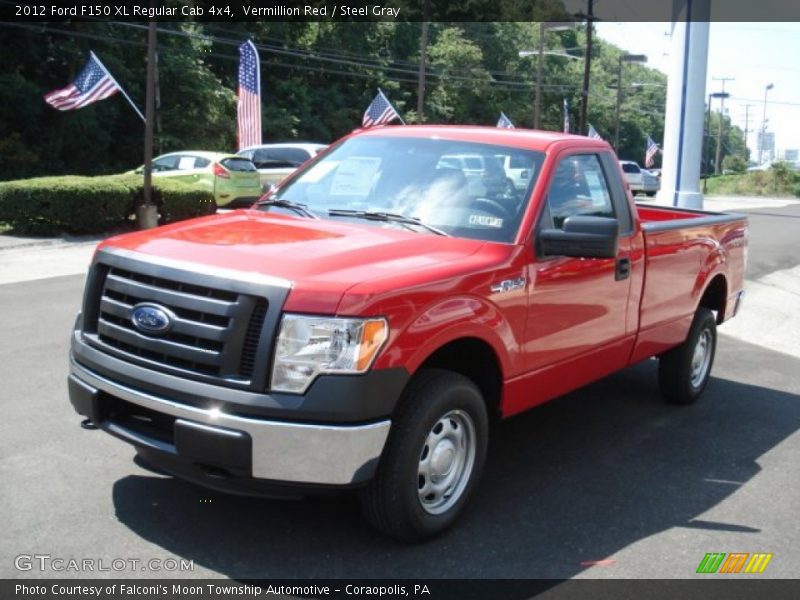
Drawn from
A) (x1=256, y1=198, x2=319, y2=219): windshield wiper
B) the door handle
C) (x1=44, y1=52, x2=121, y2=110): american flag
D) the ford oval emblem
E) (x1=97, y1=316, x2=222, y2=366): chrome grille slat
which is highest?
(x1=44, y1=52, x2=121, y2=110): american flag

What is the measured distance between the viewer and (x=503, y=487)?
185 inches

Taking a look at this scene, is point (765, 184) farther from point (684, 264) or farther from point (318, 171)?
point (318, 171)

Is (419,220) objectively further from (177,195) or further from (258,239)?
(177,195)

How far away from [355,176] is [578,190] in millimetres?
1307

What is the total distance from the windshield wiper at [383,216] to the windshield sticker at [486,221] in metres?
0.18

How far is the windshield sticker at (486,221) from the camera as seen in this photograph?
14.6ft

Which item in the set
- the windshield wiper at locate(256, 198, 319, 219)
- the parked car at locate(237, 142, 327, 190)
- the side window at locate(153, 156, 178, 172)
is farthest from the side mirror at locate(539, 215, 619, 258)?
the side window at locate(153, 156, 178, 172)

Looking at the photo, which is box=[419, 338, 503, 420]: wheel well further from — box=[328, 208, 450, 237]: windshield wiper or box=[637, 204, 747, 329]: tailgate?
box=[637, 204, 747, 329]: tailgate

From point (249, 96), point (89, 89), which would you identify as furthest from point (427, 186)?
Answer: point (249, 96)

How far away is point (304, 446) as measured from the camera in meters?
3.38

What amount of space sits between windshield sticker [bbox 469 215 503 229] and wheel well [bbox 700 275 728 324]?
301 cm

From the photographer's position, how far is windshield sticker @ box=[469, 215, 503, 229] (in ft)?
14.6

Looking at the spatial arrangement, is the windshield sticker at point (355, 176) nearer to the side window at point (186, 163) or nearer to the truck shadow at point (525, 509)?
the truck shadow at point (525, 509)

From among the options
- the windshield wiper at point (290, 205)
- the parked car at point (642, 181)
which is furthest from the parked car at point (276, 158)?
the parked car at point (642, 181)
